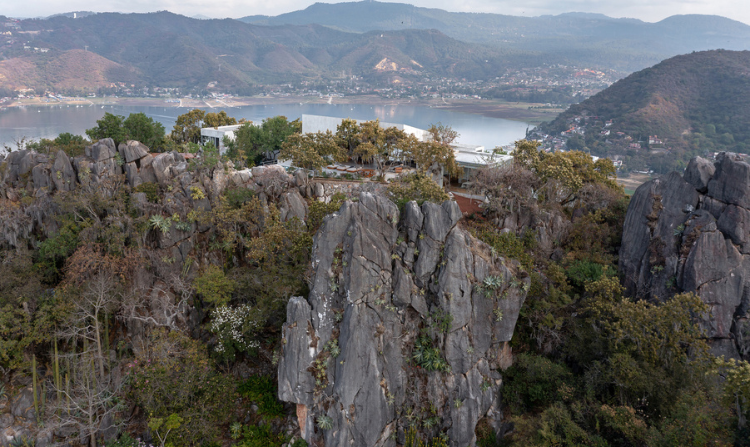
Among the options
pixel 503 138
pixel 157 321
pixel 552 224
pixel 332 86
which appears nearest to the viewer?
pixel 157 321

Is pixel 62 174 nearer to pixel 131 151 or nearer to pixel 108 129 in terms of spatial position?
pixel 131 151

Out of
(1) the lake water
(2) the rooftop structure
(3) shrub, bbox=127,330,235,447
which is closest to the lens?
(3) shrub, bbox=127,330,235,447

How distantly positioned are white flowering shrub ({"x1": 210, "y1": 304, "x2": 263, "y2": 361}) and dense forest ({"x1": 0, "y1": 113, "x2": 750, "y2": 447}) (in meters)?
0.12

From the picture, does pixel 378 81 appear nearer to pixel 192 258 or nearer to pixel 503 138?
pixel 503 138

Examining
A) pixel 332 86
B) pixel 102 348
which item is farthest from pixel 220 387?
pixel 332 86

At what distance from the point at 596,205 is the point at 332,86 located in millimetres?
167903

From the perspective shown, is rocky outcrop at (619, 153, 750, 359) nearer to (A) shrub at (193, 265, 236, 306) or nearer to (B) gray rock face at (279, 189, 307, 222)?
(B) gray rock face at (279, 189, 307, 222)

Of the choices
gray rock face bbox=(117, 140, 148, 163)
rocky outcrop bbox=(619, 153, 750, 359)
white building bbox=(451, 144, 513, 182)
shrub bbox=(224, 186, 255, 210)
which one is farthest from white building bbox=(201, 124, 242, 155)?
rocky outcrop bbox=(619, 153, 750, 359)

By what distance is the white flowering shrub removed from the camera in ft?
72.0

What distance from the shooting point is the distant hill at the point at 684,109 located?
61.2m

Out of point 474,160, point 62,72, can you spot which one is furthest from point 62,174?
point 62,72

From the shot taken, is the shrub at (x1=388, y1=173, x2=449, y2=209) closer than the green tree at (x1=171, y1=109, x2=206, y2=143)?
Yes

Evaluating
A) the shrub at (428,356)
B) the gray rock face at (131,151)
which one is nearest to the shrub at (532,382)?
the shrub at (428,356)

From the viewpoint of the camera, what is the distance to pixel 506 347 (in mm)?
21562
